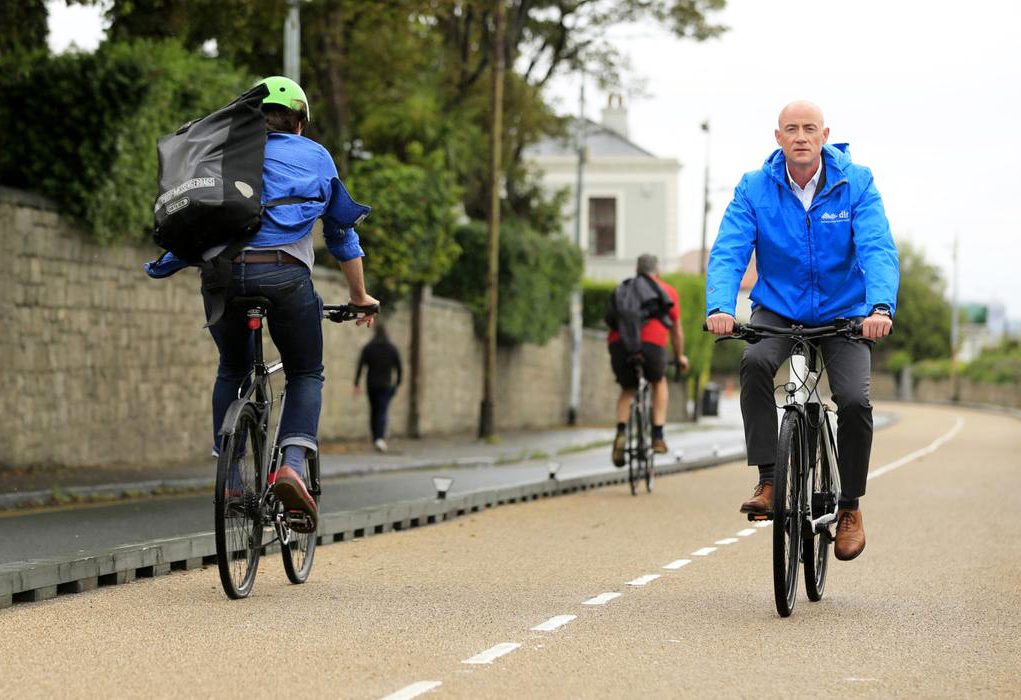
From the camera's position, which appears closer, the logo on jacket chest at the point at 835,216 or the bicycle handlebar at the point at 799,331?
the bicycle handlebar at the point at 799,331

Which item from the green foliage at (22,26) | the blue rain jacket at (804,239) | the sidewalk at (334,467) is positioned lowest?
the sidewalk at (334,467)

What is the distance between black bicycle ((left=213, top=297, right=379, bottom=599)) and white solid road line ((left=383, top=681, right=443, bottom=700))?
1780 mm

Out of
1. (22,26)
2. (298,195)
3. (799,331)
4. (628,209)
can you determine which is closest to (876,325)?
(799,331)

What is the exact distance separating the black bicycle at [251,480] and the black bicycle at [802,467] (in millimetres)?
1985

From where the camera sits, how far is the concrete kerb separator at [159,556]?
294 inches

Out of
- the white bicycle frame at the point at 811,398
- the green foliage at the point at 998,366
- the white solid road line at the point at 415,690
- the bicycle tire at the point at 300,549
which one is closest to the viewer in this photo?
the white solid road line at the point at 415,690

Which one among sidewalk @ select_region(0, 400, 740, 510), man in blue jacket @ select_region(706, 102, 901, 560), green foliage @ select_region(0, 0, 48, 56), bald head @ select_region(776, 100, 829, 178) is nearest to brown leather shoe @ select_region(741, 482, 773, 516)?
man in blue jacket @ select_region(706, 102, 901, 560)

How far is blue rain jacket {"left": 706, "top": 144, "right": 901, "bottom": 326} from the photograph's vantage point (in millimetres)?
7461

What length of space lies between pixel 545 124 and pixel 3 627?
27.6 meters

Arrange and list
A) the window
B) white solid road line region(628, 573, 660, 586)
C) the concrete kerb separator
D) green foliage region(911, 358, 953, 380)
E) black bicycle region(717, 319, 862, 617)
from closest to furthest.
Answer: black bicycle region(717, 319, 862, 617), the concrete kerb separator, white solid road line region(628, 573, 660, 586), the window, green foliage region(911, 358, 953, 380)

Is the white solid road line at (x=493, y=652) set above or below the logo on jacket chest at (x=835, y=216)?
below

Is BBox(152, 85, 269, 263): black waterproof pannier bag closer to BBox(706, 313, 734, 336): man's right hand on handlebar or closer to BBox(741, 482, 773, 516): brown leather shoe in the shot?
BBox(706, 313, 734, 336): man's right hand on handlebar

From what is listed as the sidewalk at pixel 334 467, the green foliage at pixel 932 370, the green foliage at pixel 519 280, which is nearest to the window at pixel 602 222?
the green foliage at pixel 519 280

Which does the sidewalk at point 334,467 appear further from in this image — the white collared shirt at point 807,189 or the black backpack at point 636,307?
the white collared shirt at point 807,189
